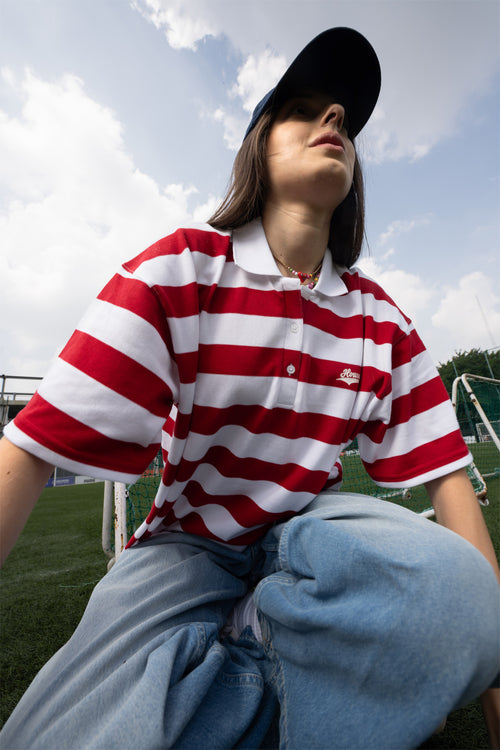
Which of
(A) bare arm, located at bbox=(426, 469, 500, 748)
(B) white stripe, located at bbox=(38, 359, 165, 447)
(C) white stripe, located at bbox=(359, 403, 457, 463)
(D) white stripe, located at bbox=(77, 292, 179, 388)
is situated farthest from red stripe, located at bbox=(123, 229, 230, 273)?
(A) bare arm, located at bbox=(426, 469, 500, 748)

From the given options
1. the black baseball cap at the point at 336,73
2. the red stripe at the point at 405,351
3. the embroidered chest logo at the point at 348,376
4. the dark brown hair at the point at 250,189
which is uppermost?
the black baseball cap at the point at 336,73

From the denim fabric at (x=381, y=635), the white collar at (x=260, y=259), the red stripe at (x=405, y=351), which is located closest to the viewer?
the denim fabric at (x=381, y=635)

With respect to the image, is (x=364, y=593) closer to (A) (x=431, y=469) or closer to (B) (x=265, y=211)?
(A) (x=431, y=469)

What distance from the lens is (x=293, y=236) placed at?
882 millimetres

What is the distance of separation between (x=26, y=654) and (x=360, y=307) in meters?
1.40

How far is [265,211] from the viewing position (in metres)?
0.93

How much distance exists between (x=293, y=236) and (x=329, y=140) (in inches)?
8.2

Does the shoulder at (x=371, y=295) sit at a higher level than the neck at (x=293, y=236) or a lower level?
lower

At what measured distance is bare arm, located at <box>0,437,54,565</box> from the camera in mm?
474

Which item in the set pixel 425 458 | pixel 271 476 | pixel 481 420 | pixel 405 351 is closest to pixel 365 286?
pixel 405 351

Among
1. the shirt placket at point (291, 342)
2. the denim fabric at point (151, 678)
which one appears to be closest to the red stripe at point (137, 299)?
the shirt placket at point (291, 342)

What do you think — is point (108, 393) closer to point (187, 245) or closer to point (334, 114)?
point (187, 245)

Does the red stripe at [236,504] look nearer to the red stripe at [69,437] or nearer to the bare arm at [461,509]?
the red stripe at [69,437]

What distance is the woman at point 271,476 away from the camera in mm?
475
